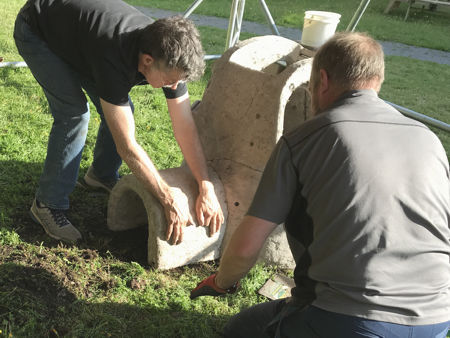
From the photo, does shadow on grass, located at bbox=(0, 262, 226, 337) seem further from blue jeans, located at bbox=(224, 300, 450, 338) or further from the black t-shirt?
the black t-shirt

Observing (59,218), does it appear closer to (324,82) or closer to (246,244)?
(246,244)

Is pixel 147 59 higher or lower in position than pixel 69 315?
higher

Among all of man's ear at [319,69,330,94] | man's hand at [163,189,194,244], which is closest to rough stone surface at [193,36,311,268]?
man's hand at [163,189,194,244]

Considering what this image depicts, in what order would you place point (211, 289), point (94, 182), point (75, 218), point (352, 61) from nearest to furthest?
point (352, 61)
point (211, 289)
point (75, 218)
point (94, 182)

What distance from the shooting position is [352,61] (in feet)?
5.89

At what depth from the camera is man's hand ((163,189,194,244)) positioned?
285cm

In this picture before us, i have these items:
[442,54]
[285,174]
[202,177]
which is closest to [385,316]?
[285,174]

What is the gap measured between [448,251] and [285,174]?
2.19ft

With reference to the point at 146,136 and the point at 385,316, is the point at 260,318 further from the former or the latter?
the point at 146,136

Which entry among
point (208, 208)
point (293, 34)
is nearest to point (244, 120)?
point (208, 208)

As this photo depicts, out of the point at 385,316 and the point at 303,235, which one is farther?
the point at 303,235

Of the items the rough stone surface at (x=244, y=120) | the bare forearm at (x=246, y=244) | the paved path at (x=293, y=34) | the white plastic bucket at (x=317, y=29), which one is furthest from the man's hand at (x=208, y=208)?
the paved path at (x=293, y=34)

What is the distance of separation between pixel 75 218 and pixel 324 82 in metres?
2.26

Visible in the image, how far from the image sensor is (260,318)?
8.05ft
